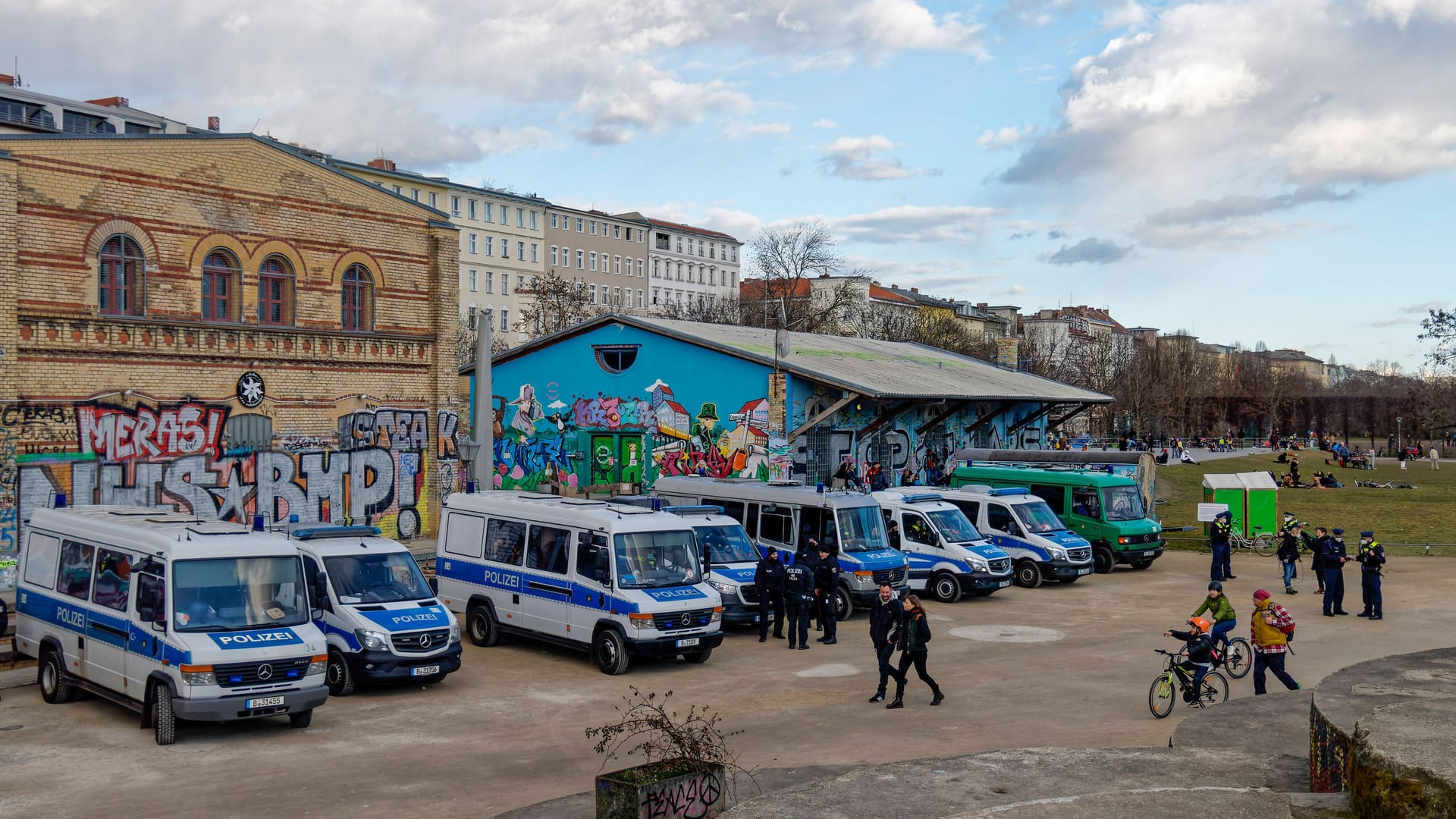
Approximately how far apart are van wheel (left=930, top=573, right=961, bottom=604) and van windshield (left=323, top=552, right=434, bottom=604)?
11.3 metres

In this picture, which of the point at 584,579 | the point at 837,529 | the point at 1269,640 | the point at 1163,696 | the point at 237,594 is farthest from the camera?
the point at 837,529

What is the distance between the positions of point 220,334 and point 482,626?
10.6 metres

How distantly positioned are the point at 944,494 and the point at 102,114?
6230cm

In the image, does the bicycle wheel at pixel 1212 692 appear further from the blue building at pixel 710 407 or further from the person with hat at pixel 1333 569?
the blue building at pixel 710 407

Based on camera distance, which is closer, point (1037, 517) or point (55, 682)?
point (55, 682)

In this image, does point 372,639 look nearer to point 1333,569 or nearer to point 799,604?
point 799,604

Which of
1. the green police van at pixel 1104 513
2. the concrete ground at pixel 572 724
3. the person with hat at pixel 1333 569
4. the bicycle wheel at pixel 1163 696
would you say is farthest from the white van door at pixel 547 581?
the green police van at pixel 1104 513

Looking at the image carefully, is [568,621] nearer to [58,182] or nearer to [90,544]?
[90,544]

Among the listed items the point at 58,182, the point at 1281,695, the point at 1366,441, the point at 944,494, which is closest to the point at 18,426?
the point at 58,182

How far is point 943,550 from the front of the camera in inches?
941

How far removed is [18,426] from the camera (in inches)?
875

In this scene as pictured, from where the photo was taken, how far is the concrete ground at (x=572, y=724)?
11.1m

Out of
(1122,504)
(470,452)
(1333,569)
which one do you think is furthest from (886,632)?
(1122,504)

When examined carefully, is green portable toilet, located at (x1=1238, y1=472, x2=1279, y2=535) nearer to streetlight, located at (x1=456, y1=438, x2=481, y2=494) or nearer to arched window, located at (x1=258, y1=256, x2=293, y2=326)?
streetlight, located at (x1=456, y1=438, x2=481, y2=494)
